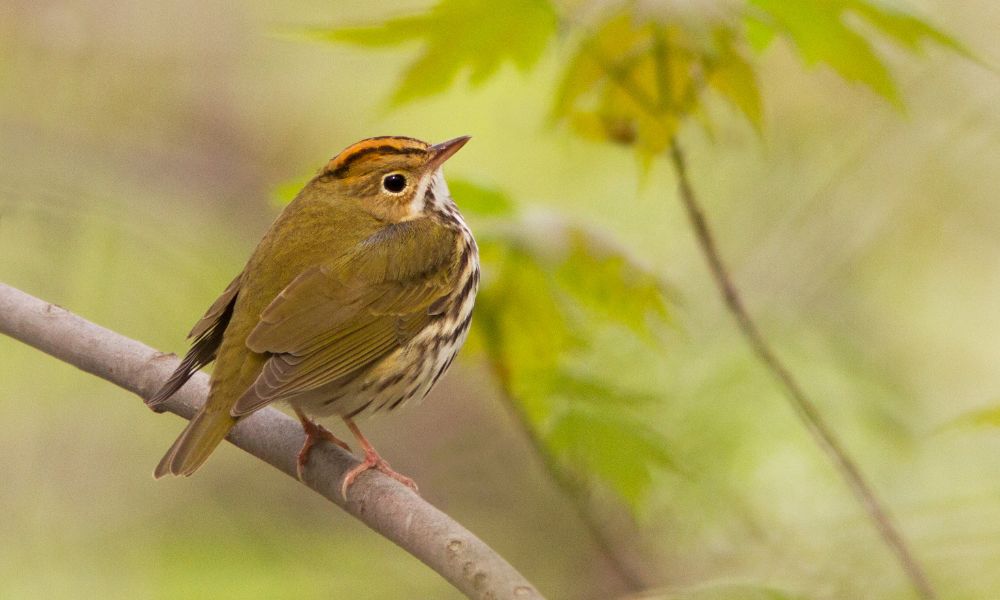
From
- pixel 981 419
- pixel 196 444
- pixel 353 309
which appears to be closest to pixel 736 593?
pixel 981 419

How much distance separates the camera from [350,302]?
3.17 metres

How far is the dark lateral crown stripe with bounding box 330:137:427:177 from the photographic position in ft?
11.2

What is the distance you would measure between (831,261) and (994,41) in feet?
5.12

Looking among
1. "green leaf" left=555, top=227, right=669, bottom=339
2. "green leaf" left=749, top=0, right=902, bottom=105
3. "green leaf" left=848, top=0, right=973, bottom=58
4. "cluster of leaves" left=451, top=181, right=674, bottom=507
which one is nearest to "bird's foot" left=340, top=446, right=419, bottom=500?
"cluster of leaves" left=451, top=181, right=674, bottom=507

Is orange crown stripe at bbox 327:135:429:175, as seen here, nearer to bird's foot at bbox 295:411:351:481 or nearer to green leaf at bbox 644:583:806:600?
bird's foot at bbox 295:411:351:481

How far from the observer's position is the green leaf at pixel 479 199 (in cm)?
337

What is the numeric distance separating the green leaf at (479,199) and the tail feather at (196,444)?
98 cm

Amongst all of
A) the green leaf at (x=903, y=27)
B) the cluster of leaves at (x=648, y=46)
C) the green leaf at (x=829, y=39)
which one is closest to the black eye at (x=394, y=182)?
the cluster of leaves at (x=648, y=46)

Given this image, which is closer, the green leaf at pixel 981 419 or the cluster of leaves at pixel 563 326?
the green leaf at pixel 981 419

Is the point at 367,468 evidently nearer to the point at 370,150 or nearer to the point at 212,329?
the point at 212,329

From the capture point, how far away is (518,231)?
3.30 meters

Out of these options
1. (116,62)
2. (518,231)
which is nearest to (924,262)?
(518,231)

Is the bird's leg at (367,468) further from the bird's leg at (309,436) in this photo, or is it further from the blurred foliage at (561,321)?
the blurred foliage at (561,321)

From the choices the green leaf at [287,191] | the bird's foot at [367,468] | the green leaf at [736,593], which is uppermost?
the green leaf at [287,191]
